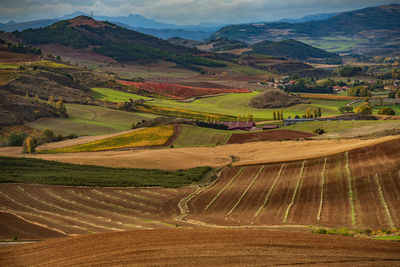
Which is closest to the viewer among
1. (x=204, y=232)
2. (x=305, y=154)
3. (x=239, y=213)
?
(x=204, y=232)

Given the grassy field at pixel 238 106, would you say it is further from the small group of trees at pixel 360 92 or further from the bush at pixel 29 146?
the bush at pixel 29 146

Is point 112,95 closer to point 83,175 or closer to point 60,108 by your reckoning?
point 60,108

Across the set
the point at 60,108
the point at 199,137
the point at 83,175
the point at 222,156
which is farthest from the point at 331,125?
the point at 60,108

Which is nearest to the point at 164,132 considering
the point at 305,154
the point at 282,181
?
the point at 305,154

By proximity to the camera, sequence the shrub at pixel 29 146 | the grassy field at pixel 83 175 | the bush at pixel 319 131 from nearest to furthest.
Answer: the grassy field at pixel 83 175 → the shrub at pixel 29 146 → the bush at pixel 319 131

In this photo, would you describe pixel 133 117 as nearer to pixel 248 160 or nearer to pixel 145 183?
pixel 248 160

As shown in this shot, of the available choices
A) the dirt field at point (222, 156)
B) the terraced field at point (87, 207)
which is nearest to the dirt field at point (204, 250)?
the terraced field at point (87, 207)
